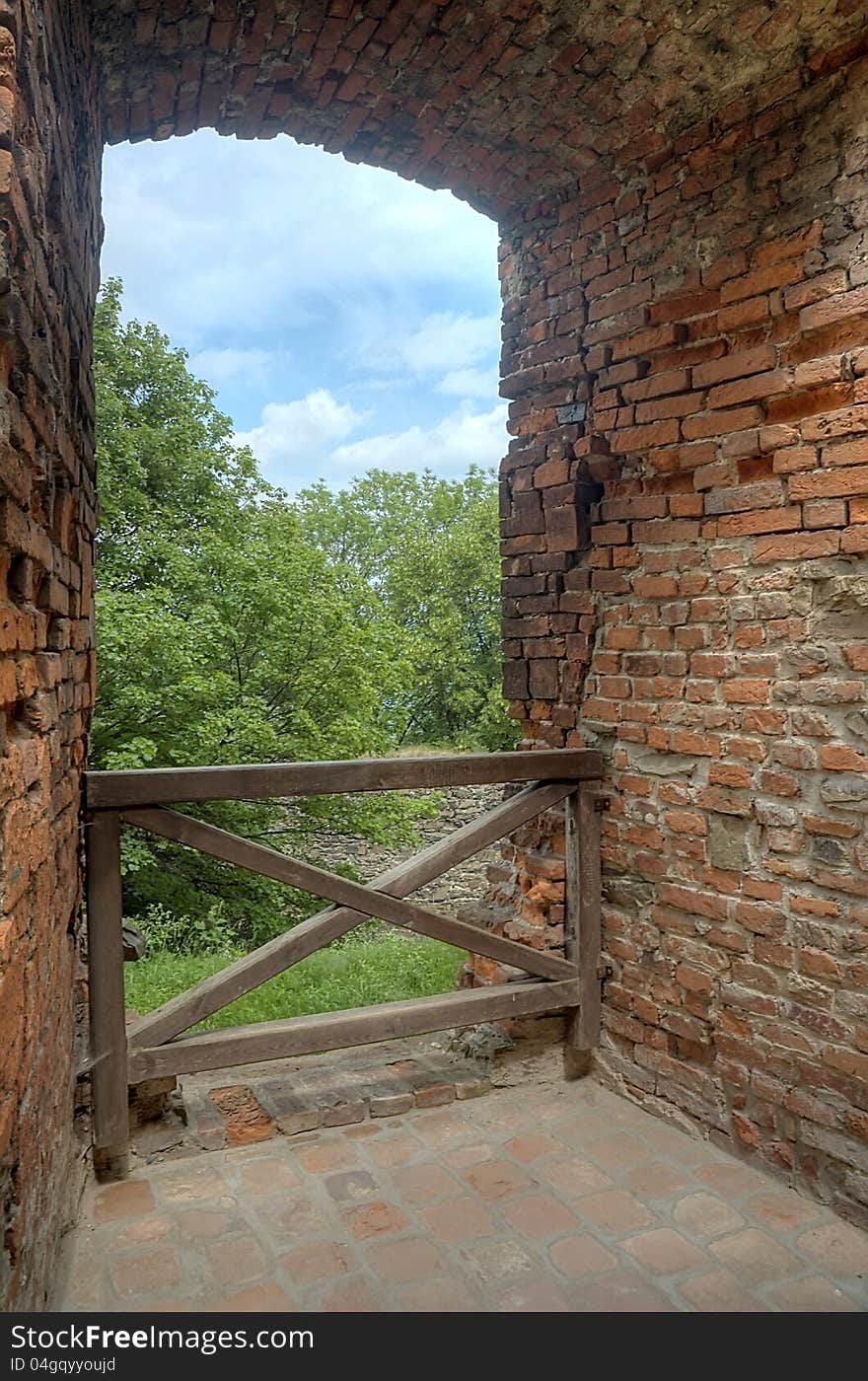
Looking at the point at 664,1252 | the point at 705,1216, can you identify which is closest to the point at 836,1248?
the point at 705,1216

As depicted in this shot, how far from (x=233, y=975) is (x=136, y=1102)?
52 centimetres

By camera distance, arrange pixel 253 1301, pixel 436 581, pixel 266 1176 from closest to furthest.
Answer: pixel 253 1301
pixel 266 1176
pixel 436 581

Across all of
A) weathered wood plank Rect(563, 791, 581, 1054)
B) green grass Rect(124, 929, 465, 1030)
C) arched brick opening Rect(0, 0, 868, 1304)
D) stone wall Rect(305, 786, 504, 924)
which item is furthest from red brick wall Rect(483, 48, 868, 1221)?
stone wall Rect(305, 786, 504, 924)

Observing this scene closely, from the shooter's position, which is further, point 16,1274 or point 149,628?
point 149,628

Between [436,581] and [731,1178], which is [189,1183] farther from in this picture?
[436,581]

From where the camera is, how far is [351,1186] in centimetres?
243

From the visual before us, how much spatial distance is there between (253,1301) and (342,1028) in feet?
2.78

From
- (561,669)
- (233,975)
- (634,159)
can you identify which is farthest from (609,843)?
(634,159)

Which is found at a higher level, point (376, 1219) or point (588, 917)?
point (588, 917)

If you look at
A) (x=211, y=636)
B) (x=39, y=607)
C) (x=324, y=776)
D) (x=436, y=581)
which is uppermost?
(x=436, y=581)

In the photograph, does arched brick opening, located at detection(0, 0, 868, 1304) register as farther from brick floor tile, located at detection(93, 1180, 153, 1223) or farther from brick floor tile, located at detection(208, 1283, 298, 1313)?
brick floor tile, located at detection(208, 1283, 298, 1313)

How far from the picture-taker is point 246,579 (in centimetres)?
Result: 916

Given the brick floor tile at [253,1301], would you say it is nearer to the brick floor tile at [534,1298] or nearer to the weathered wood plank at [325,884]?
the brick floor tile at [534,1298]

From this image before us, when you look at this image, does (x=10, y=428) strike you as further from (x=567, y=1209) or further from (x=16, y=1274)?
(x=567, y=1209)
